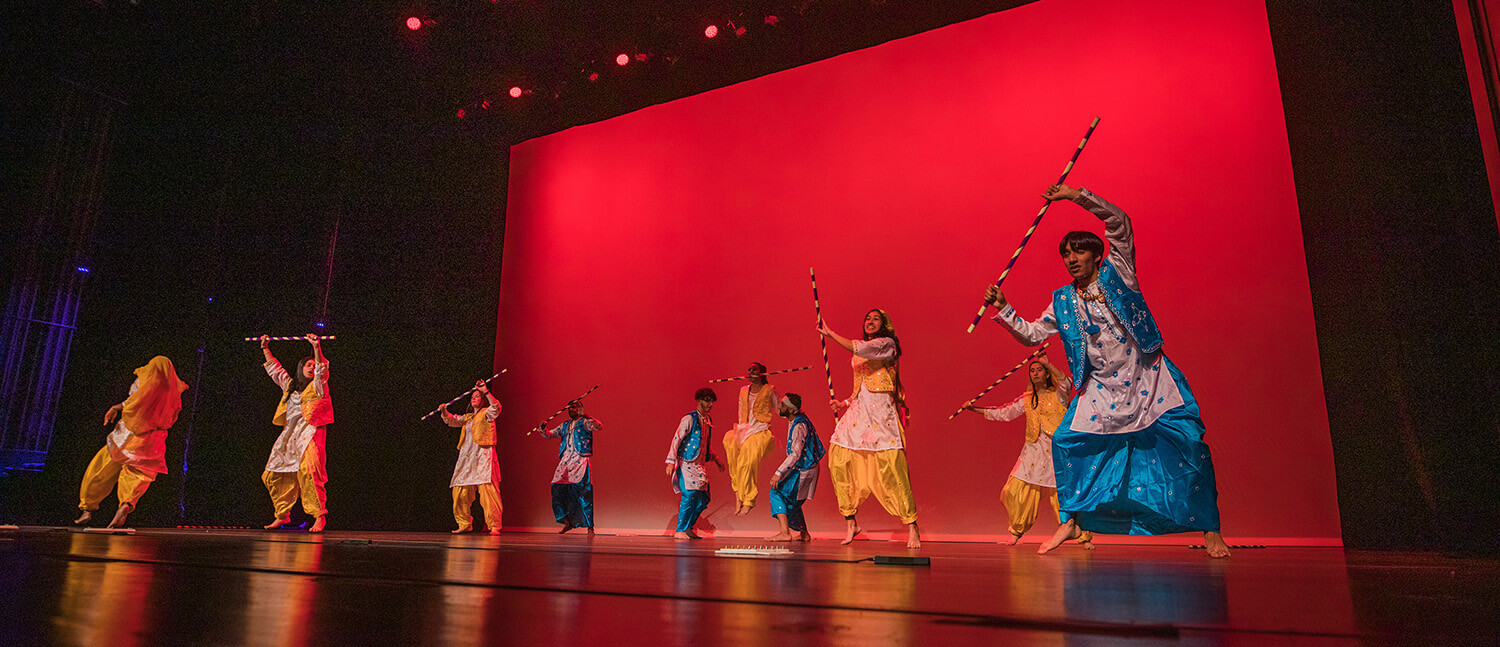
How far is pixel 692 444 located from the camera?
22.2 feet

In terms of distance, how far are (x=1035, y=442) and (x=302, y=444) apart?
6215 millimetres

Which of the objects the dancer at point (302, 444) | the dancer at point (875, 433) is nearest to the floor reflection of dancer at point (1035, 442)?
the dancer at point (875, 433)

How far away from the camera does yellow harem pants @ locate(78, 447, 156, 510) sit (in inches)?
261

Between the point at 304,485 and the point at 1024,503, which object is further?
the point at 304,485

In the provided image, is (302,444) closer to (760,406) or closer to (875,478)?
(760,406)

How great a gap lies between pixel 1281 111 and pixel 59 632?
6.38 metres

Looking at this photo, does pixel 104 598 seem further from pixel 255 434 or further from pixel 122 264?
pixel 122 264

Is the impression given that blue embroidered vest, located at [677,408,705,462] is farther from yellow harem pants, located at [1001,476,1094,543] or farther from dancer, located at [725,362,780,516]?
yellow harem pants, located at [1001,476,1094,543]

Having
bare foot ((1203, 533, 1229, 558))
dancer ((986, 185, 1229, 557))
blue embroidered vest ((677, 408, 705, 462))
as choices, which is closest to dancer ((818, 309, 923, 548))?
dancer ((986, 185, 1229, 557))

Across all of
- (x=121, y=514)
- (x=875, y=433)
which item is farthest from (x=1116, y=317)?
(x=121, y=514)

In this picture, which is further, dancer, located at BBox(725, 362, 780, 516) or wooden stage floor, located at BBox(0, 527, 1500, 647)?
dancer, located at BBox(725, 362, 780, 516)

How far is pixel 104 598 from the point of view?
922 millimetres

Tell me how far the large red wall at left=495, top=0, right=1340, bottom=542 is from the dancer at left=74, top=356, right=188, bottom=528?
2880 mm

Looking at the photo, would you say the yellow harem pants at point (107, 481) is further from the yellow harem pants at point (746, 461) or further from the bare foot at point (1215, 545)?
the bare foot at point (1215, 545)
